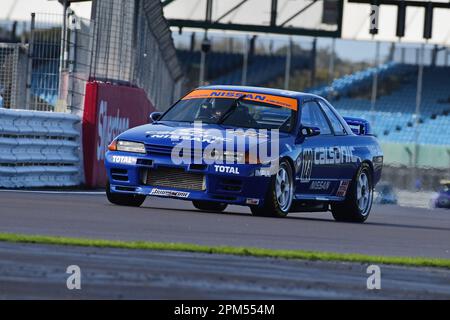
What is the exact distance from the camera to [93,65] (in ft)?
62.0

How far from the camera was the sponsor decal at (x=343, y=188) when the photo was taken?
1501 cm

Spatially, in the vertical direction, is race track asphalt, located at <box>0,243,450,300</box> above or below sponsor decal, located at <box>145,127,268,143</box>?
below

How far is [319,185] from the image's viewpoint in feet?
47.9

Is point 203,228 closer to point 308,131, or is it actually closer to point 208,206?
point 308,131

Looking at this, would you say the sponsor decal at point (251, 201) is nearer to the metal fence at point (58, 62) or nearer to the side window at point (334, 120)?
the side window at point (334, 120)

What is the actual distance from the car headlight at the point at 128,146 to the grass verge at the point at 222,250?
13.9 feet

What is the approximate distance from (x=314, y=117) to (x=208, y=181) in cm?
201

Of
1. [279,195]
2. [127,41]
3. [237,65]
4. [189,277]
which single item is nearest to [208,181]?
[279,195]

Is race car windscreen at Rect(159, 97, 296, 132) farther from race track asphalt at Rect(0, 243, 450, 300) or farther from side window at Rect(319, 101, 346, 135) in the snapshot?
race track asphalt at Rect(0, 243, 450, 300)

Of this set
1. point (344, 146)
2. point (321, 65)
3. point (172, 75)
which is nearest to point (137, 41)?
point (344, 146)

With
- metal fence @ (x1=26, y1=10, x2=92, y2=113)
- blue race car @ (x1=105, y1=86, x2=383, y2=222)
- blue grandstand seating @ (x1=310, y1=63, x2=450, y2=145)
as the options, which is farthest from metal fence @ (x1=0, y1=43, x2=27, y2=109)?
blue grandstand seating @ (x1=310, y1=63, x2=450, y2=145)

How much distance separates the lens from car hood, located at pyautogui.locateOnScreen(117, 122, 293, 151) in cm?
1332

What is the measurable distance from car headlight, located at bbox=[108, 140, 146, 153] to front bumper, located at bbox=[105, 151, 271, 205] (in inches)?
2.0

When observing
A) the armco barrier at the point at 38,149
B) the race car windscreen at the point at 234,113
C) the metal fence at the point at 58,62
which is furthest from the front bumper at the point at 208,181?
the metal fence at the point at 58,62
